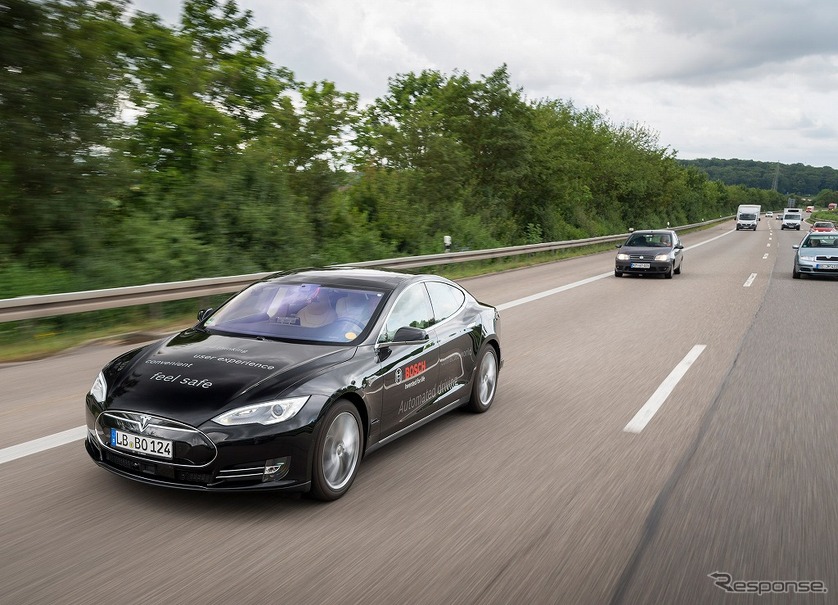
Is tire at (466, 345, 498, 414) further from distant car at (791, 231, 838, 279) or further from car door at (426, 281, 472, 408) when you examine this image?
distant car at (791, 231, 838, 279)

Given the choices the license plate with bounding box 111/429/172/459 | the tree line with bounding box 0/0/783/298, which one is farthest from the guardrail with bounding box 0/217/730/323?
the license plate with bounding box 111/429/172/459

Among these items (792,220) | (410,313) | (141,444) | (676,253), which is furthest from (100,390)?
(792,220)

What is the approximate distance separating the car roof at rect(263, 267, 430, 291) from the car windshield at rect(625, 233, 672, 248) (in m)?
18.3

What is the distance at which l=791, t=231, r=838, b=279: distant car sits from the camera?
22094mm

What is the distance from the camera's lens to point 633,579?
3834mm

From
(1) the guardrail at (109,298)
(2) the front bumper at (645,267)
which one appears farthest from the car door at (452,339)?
(2) the front bumper at (645,267)

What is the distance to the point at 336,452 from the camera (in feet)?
16.1

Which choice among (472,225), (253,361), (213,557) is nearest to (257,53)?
(472,225)

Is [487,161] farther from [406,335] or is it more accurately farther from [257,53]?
[406,335]

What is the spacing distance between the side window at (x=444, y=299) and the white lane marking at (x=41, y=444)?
9.80 ft

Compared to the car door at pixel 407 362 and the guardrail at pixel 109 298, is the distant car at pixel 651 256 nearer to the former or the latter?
the guardrail at pixel 109 298

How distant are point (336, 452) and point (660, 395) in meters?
4.20

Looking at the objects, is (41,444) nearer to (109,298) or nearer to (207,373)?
(207,373)

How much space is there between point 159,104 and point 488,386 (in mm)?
12817
